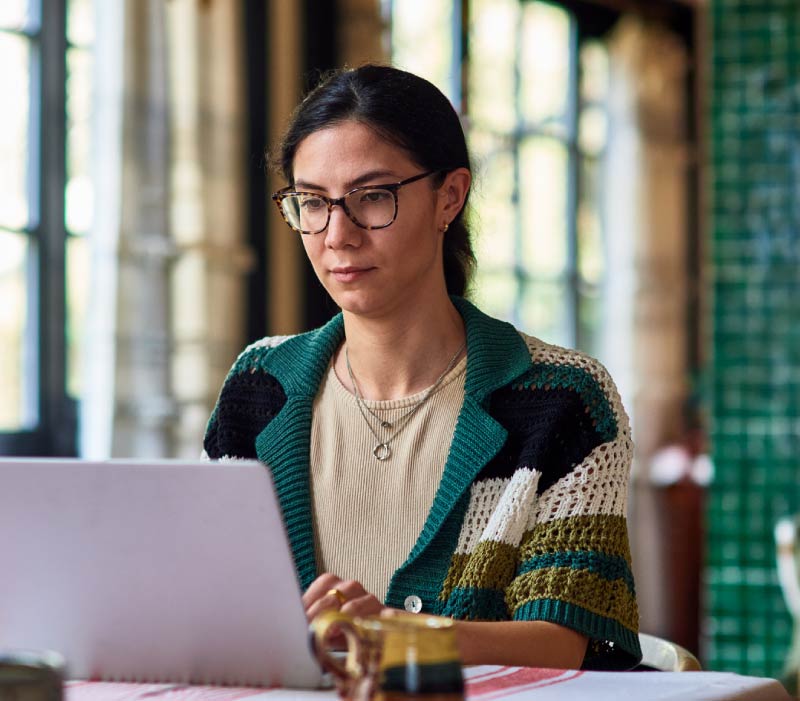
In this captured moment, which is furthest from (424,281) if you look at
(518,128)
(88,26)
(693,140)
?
(693,140)

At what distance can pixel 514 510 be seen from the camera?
157 cm

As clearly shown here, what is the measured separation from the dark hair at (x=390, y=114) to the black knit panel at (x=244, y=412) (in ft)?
0.94

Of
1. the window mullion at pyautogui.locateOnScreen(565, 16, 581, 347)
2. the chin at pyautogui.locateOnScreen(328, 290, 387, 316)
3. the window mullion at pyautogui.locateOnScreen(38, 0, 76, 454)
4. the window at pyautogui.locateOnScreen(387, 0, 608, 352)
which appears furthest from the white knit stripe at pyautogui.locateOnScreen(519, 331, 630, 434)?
the window mullion at pyautogui.locateOnScreen(565, 16, 581, 347)

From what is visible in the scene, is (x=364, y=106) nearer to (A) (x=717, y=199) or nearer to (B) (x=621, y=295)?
(A) (x=717, y=199)

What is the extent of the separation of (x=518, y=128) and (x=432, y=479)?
3714mm

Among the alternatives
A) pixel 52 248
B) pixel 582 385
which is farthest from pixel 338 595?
pixel 52 248

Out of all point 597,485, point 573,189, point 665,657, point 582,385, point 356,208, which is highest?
point 573,189

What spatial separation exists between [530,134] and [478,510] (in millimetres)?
3844

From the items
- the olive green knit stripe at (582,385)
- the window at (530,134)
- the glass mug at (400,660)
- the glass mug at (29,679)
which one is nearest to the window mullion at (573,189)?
the window at (530,134)

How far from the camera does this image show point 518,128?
17.1 feet

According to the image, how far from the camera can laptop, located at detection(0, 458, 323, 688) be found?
1.00 m

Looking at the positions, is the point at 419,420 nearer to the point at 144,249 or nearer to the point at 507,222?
the point at 144,249

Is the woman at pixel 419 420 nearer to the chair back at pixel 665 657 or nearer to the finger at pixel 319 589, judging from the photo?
the chair back at pixel 665 657

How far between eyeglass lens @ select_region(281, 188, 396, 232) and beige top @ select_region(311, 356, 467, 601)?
258 millimetres
